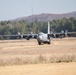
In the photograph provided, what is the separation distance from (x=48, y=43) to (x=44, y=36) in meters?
3.06

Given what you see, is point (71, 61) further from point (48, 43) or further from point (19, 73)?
point (48, 43)

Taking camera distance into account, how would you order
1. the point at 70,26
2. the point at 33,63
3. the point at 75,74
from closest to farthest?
the point at 75,74 < the point at 33,63 < the point at 70,26

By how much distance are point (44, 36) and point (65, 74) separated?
174 ft

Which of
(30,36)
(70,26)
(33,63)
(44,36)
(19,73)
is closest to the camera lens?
(19,73)

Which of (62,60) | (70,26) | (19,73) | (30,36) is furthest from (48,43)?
(70,26)

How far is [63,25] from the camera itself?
198125 mm

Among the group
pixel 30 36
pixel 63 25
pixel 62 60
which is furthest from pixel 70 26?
pixel 62 60

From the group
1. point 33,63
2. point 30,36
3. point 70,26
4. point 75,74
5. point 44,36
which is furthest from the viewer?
point 70,26

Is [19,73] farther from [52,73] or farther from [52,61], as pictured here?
[52,61]

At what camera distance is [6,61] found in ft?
93.2

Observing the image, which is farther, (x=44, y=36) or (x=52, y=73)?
(x=44, y=36)

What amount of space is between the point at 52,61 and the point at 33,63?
1.76 meters

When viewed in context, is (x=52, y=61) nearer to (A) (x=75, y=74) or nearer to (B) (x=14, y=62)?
(B) (x=14, y=62)

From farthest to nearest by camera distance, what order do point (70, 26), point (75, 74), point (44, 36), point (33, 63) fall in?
1. point (70, 26)
2. point (44, 36)
3. point (33, 63)
4. point (75, 74)
